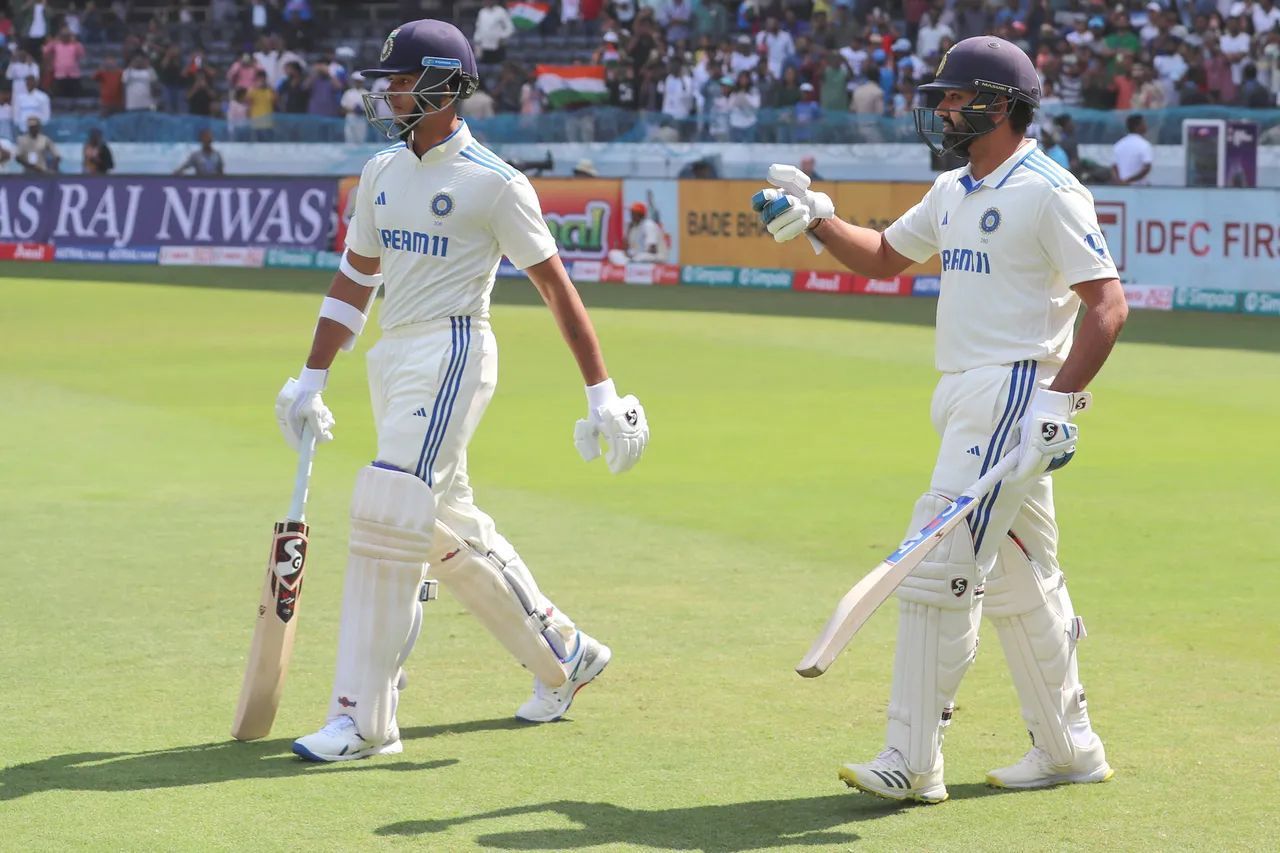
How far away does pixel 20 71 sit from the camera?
31984mm

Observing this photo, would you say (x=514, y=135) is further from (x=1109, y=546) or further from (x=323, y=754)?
(x=323, y=754)

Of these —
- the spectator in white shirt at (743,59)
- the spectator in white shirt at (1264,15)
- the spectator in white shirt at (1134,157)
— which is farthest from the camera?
the spectator in white shirt at (743,59)

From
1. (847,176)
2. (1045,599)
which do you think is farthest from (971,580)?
(847,176)

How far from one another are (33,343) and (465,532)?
12155 mm

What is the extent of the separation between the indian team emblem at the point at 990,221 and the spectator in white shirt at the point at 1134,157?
54.8 feet

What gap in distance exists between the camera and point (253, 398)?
13.9m

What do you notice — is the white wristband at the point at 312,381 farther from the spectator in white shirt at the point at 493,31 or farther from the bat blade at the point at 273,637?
the spectator in white shirt at the point at 493,31

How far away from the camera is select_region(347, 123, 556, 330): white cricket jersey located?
5.87 m

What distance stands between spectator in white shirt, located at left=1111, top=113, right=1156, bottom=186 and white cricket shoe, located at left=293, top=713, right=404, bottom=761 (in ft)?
56.4

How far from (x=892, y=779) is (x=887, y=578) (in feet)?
1.89

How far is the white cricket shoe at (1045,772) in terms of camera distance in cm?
546

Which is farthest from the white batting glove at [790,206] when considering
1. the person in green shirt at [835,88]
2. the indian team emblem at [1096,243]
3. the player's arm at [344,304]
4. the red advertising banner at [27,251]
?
the red advertising banner at [27,251]

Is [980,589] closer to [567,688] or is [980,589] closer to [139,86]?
[567,688]

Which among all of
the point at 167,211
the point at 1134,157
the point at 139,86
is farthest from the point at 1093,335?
the point at 139,86
